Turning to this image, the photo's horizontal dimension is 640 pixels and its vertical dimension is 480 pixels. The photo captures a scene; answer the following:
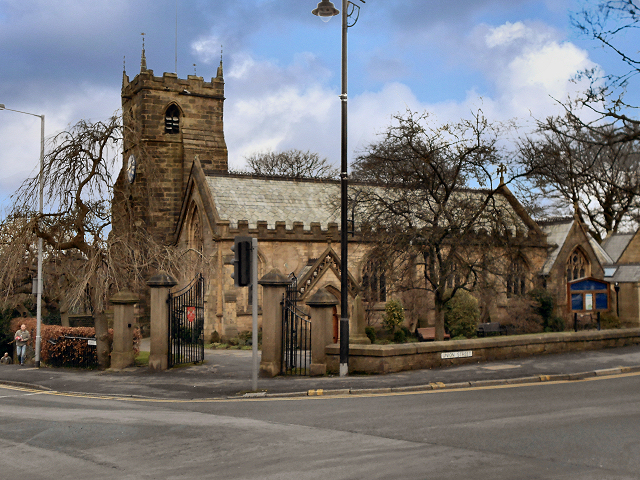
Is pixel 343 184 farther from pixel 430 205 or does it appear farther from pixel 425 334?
pixel 425 334

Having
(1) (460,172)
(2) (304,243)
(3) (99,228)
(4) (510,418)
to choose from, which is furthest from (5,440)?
(2) (304,243)

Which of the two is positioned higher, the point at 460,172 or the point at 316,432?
the point at 460,172

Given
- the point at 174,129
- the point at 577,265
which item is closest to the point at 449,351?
the point at 577,265

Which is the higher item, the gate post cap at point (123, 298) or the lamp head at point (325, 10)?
the lamp head at point (325, 10)

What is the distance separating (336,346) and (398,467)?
27.7ft

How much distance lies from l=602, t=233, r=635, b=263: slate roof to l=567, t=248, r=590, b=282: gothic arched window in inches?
165

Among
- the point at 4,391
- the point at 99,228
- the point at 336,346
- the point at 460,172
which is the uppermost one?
the point at 460,172

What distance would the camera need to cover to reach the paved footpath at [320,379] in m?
13.5

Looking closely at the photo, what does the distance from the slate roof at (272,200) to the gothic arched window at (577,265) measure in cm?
1322

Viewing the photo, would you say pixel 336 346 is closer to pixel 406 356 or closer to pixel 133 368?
pixel 406 356

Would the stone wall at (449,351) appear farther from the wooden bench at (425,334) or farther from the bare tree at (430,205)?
the wooden bench at (425,334)

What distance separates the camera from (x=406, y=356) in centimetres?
1538

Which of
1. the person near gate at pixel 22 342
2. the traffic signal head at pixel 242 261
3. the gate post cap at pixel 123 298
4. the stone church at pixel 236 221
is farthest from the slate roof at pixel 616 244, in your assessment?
the person near gate at pixel 22 342

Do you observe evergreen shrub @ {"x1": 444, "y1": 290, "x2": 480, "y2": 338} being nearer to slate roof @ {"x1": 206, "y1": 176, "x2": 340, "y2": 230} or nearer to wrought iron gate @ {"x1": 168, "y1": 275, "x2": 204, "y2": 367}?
slate roof @ {"x1": 206, "y1": 176, "x2": 340, "y2": 230}
